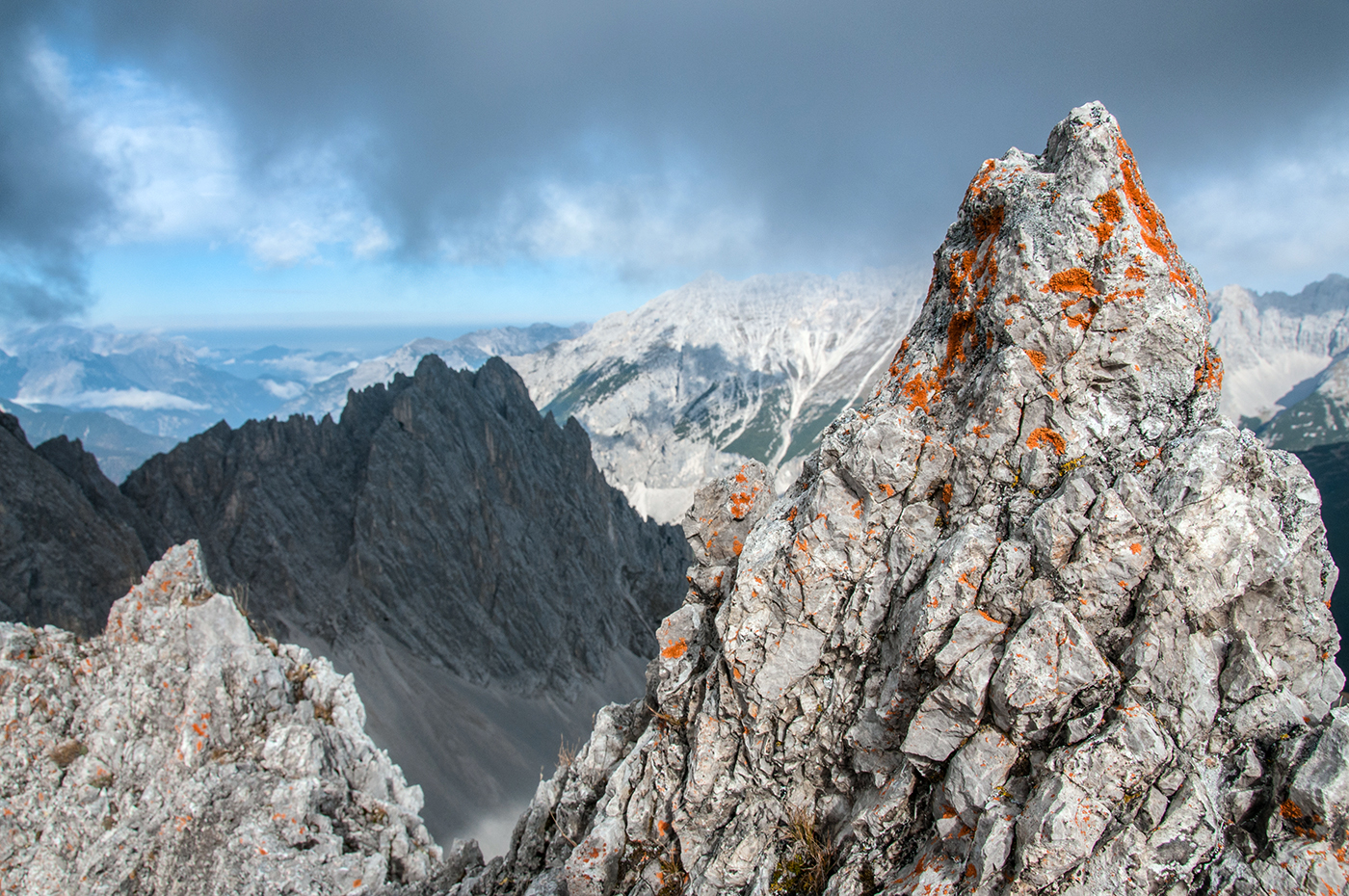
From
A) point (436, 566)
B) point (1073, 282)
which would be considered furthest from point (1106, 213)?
point (436, 566)

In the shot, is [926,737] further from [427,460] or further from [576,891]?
[427,460]

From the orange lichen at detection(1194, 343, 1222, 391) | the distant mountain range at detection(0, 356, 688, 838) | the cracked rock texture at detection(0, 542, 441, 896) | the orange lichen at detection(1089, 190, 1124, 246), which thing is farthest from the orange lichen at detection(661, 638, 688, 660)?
the distant mountain range at detection(0, 356, 688, 838)

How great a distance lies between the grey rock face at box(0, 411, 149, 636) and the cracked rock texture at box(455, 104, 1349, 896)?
5532cm

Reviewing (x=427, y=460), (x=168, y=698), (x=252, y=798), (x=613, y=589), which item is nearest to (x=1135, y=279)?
(x=252, y=798)

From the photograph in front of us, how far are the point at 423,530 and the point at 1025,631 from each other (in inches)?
3213

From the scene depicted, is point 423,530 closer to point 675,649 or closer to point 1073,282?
point 675,649

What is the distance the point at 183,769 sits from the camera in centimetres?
1992

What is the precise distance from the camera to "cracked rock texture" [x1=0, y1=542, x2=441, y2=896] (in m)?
18.2

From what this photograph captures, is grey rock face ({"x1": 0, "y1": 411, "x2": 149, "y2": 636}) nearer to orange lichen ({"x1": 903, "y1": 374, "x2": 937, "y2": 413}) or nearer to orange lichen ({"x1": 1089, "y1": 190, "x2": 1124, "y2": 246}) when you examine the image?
orange lichen ({"x1": 903, "y1": 374, "x2": 937, "y2": 413})

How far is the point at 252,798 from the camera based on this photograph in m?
19.3

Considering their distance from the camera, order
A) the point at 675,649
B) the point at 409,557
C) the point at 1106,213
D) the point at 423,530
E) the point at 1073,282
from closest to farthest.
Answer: the point at 1073,282, the point at 1106,213, the point at 675,649, the point at 409,557, the point at 423,530

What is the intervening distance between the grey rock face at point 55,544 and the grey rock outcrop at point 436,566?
860 centimetres

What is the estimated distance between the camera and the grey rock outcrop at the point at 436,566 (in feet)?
210

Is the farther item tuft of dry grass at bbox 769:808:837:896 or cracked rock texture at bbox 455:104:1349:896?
tuft of dry grass at bbox 769:808:837:896
